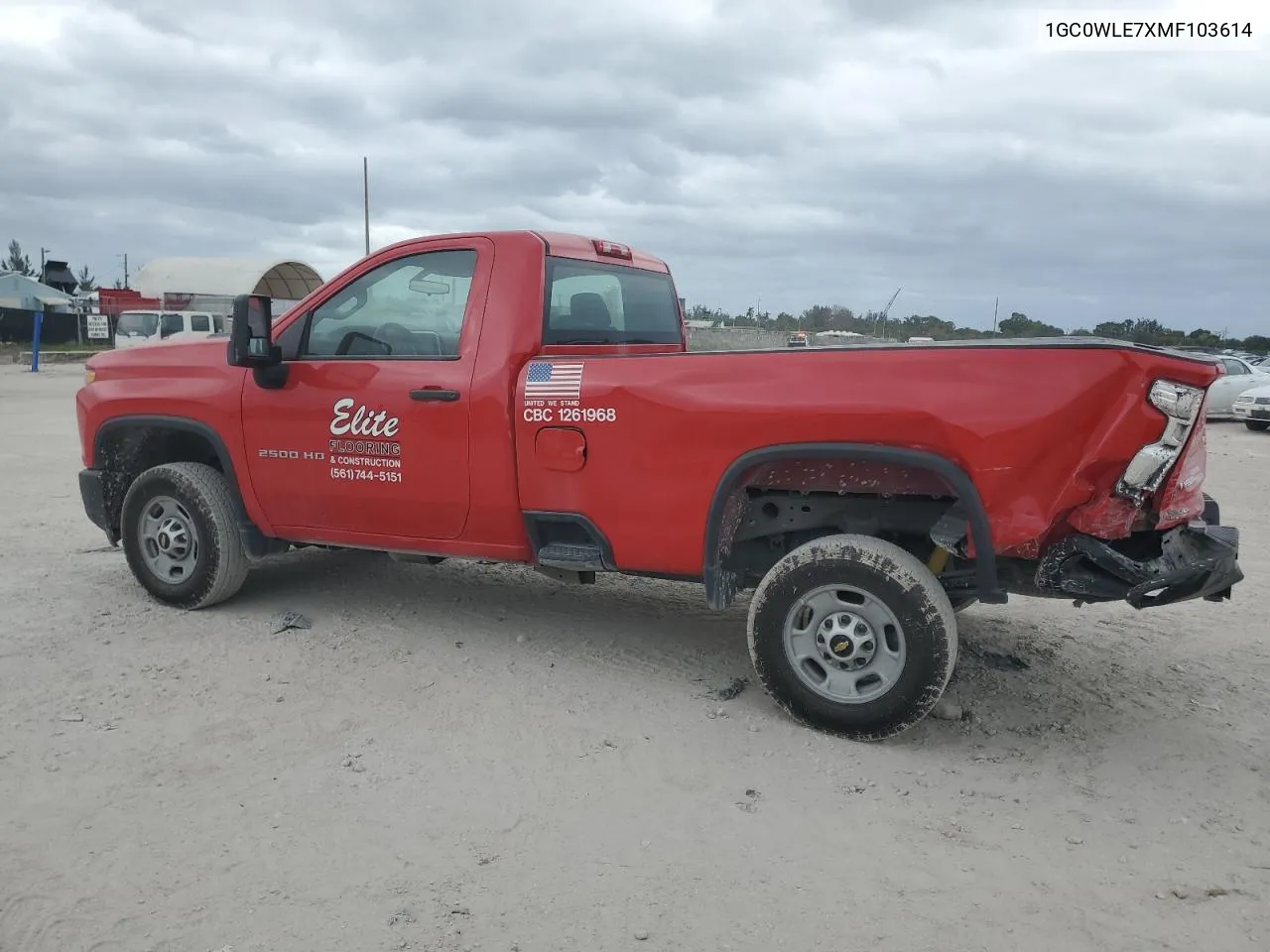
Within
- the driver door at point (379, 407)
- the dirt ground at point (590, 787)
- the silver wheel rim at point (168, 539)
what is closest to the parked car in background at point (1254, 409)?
the dirt ground at point (590, 787)

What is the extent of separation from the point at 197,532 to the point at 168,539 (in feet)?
0.77

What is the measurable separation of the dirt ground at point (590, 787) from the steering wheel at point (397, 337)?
1451mm

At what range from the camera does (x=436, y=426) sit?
459 centimetres

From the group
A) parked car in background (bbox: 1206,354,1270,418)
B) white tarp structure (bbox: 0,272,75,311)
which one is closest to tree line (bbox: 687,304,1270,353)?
parked car in background (bbox: 1206,354,1270,418)

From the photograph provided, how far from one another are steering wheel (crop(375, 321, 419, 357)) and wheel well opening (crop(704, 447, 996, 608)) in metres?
1.74

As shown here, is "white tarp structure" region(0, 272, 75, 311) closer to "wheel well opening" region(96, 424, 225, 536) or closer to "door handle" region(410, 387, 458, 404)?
"wheel well opening" region(96, 424, 225, 536)

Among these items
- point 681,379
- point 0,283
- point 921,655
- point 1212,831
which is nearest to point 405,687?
point 681,379

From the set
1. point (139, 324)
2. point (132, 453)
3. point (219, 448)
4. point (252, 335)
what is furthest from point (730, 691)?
point (139, 324)

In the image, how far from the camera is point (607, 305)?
5188mm

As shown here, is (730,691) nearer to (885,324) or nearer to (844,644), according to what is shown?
(844,644)

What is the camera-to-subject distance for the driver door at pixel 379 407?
4.61m

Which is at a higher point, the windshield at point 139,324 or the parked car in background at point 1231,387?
the windshield at point 139,324

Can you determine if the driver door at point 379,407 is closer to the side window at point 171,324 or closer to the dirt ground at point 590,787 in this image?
the dirt ground at point 590,787

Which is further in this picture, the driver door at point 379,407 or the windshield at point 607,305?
the windshield at point 607,305
